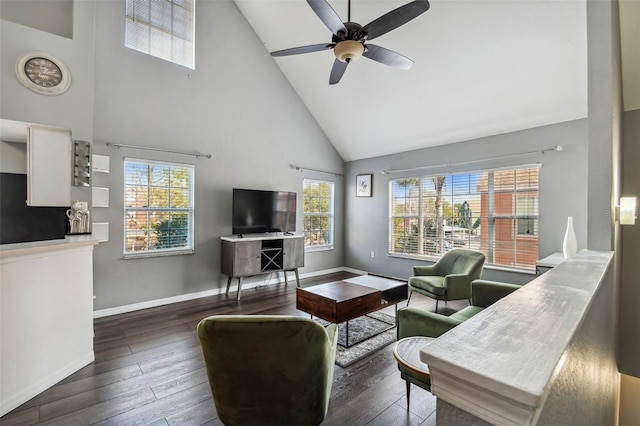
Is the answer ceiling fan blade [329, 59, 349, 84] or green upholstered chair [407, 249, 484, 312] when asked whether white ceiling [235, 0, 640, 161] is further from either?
green upholstered chair [407, 249, 484, 312]

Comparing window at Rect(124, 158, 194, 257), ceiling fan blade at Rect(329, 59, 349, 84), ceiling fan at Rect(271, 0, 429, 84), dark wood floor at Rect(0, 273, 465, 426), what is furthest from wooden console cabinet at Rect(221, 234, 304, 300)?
ceiling fan at Rect(271, 0, 429, 84)

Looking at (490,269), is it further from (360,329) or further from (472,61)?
(472,61)

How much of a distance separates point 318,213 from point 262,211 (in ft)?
5.23

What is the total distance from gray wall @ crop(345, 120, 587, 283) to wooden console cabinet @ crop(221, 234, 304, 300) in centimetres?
179

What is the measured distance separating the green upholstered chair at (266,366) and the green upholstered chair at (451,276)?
269 centimetres

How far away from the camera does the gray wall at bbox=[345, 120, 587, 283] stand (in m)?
3.92

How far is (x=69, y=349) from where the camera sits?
2480mm

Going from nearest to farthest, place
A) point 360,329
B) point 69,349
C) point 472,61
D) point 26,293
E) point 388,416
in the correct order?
point 388,416, point 26,293, point 69,349, point 360,329, point 472,61

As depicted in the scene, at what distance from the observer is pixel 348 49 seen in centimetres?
269

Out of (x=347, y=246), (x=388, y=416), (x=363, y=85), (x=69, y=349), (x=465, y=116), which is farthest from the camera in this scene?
(x=347, y=246)

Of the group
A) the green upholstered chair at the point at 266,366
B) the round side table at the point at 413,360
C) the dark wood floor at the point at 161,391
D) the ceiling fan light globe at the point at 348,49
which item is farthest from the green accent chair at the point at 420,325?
the ceiling fan light globe at the point at 348,49

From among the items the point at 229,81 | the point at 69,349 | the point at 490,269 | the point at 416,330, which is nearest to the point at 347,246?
the point at 490,269

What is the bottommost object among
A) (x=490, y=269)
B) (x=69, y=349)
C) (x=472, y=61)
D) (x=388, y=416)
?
(x=388, y=416)

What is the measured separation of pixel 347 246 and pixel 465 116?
356 cm
